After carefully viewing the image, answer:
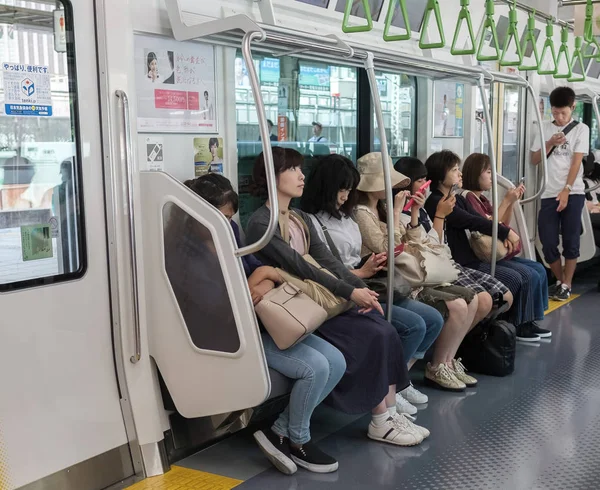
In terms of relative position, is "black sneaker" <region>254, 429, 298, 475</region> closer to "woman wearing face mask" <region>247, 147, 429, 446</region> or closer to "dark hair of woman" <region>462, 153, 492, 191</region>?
"woman wearing face mask" <region>247, 147, 429, 446</region>

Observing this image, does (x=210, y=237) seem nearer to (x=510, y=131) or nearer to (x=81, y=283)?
(x=81, y=283)

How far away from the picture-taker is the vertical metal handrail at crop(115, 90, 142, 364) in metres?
3.33

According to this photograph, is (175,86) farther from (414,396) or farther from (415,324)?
(414,396)

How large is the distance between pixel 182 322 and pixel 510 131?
5.00 m

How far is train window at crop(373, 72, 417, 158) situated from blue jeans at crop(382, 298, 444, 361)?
158 centimetres

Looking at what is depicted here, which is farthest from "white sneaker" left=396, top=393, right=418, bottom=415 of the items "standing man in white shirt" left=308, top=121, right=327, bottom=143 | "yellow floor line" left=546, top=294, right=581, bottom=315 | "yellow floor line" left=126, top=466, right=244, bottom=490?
"yellow floor line" left=546, top=294, right=581, bottom=315

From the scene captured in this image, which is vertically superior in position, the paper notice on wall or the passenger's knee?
the paper notice on wall

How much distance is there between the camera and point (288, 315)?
3463mm

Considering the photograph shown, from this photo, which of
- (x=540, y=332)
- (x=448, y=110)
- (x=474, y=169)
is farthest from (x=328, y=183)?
(x=540, y=332)

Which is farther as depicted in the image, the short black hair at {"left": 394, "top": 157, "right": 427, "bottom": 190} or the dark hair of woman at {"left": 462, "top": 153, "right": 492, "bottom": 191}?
the dark hair of woman at {"left": 462, "top": 153, "right": 492, "bottom": 191}

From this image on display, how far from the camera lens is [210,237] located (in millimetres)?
3316

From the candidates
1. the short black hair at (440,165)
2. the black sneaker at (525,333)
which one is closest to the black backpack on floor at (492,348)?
the black sneaker at (525,333)

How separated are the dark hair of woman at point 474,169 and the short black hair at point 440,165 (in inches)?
15.1

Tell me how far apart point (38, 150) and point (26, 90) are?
230 mm
